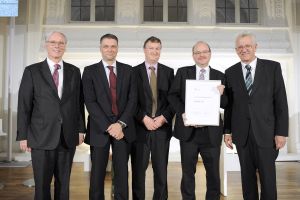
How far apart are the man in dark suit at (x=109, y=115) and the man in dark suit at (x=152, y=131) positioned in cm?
18

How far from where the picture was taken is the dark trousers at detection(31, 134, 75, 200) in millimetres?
2664

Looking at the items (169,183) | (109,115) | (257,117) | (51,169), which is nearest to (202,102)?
(257,117)

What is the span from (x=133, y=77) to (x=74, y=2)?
5.69 meters

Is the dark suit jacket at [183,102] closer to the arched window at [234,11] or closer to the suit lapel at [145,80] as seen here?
the suit lapel at [145,80]

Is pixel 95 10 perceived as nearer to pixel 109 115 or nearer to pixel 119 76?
pixel 119 76

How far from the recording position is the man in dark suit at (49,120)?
2.66 meters

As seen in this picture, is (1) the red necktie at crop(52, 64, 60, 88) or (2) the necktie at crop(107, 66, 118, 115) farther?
(2) the necktie at crop(107, 66, 118, 115)

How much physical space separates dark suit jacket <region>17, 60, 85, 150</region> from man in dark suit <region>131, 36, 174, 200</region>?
69cm

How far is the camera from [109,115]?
2861mm

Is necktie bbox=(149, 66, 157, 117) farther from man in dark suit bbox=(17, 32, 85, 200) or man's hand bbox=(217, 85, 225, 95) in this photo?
man in dark suit bbox=(17, 32, 85, 200)

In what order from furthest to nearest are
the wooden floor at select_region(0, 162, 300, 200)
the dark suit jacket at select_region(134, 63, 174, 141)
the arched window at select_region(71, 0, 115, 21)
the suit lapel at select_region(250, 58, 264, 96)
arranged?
the arched window at select_region(71, 0, 115, 21), the wooden floor at select_region(0, 162, 300, 200), the dark suit jacket at select_region(134, 63, 174, 141), the suit lapel at select_region(250, 58, 264, 96)

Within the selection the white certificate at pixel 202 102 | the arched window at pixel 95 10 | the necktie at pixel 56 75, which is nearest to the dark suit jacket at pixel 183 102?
the white certificate at pixel 202 102

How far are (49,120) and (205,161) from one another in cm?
145

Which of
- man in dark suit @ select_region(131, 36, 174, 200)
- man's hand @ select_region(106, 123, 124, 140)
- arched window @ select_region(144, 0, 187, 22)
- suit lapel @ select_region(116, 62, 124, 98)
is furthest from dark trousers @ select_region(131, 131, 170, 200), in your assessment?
arched window @ select_region(144, 0, 187, 22)
